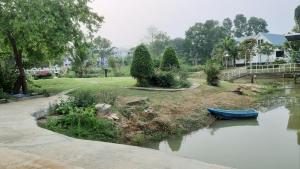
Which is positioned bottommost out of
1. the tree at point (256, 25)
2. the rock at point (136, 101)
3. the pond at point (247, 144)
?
the pond at point (247, 144)

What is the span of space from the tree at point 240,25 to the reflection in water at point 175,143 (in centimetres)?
9469

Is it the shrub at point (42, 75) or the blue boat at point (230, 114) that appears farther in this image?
the shrub at point (42, 75)

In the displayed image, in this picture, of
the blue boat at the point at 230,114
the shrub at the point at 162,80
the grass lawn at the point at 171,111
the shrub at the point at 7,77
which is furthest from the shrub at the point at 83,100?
the shrub at the point at 162,80

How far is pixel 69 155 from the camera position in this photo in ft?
24.6

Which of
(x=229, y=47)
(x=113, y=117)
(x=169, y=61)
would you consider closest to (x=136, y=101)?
(x=113, y=117)

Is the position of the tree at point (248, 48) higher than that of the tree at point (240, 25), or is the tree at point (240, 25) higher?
the tree at point (240, 25)

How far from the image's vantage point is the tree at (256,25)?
324 feet

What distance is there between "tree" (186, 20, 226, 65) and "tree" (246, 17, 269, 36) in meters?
31.3

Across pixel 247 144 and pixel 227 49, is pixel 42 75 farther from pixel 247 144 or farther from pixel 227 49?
pixel 227 49

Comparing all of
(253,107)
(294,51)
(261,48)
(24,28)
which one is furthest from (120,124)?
→ (261,48)

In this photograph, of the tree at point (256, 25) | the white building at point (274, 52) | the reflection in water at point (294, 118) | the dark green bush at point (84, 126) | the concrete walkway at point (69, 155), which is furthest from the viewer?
the tree at point (256, 25)

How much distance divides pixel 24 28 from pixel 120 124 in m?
6.73

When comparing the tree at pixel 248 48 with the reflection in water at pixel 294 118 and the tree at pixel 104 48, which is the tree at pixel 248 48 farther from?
the reflection in water at pixel 294 118

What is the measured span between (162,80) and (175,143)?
33.3ft
